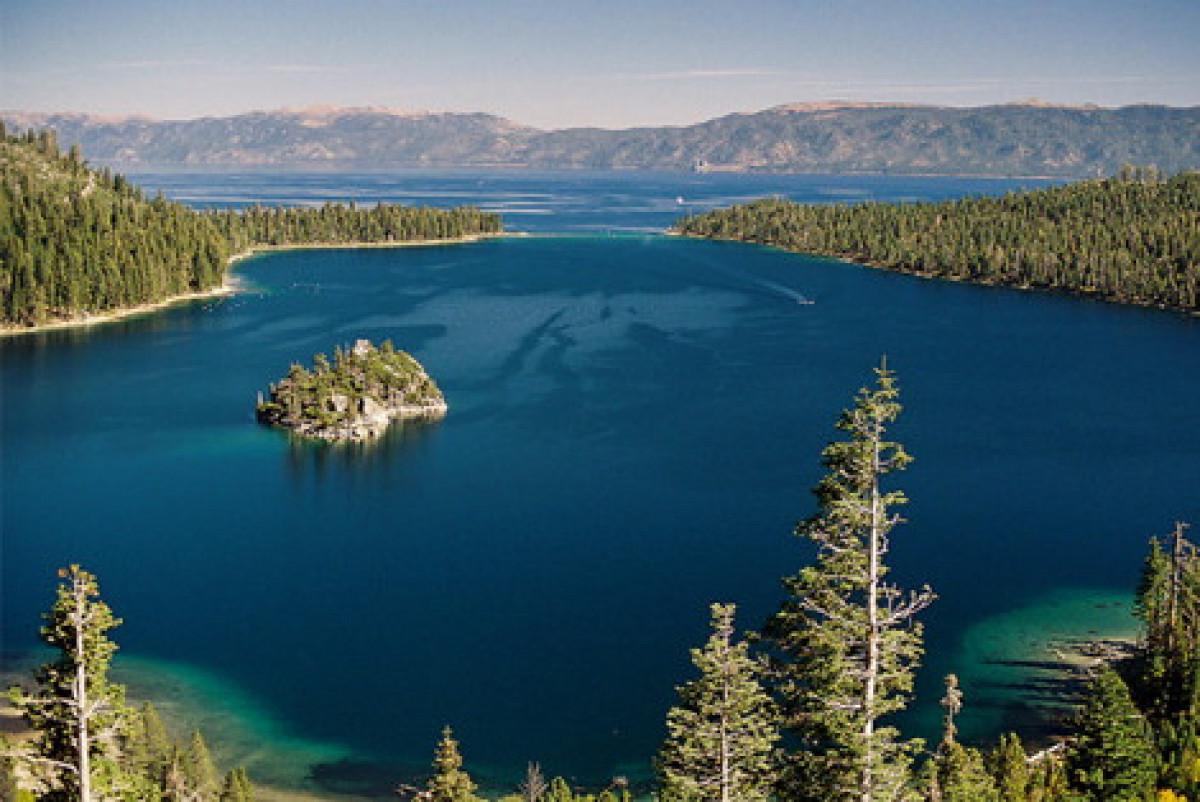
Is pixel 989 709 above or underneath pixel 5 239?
underneath

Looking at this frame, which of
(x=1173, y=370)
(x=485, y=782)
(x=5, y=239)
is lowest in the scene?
(x=485, y=782)

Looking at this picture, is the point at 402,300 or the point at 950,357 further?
the point at 402,300

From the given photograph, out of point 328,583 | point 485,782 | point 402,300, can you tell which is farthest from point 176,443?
point 402,300

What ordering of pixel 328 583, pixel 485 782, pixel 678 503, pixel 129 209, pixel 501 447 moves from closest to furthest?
pixel 485 782, pixel 328 583, pixel 678 503, pixel 501 447, pixel 129 209

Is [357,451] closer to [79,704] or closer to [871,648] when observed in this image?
[871,648]

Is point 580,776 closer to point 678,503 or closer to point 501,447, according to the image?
point 678,503

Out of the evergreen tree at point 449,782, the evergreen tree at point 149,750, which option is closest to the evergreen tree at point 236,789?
the evergreen tree at point 149,750

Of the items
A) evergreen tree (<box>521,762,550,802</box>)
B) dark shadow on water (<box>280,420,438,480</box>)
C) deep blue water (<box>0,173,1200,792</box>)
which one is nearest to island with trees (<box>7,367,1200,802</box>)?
evergreen tree (<box>521,762,550,802</box>)
